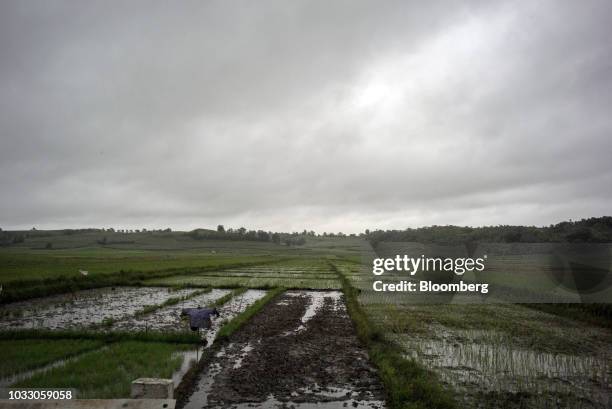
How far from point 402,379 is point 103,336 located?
8863 mm

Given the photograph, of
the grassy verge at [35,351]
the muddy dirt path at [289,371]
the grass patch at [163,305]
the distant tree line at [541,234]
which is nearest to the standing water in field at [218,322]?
the muddy dirt path at [289,371]

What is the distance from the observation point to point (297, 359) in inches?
395

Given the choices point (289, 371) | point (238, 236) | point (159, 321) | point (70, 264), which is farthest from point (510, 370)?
point (238, 236)

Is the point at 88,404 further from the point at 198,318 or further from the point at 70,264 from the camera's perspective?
the point at 70,264

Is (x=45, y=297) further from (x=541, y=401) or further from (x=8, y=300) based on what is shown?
(x=541, y=401)

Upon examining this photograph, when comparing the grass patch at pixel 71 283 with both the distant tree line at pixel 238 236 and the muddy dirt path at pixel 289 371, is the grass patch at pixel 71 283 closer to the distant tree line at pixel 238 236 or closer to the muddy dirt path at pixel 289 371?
the muddy dirt path at pixel 289 371

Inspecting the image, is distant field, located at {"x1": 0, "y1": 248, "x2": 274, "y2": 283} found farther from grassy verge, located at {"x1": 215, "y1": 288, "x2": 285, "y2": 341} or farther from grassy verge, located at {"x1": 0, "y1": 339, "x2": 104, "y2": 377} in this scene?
grassy verge, located at {"x1": 215, "y1": 288, "x2": 285, "y2": 341}

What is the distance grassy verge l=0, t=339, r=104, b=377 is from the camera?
8539mm

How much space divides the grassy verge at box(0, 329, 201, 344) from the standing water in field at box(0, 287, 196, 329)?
1397 mm

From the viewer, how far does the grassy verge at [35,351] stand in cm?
854

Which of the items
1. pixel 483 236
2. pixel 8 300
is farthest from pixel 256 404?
pixel 483 236

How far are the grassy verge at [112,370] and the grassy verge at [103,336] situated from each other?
1.87 feet

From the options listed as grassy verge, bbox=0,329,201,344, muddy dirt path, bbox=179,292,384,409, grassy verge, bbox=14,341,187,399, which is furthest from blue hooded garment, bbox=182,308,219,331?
grassy verge, bbox=0,329,201,344

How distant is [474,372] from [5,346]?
39.7 feet
